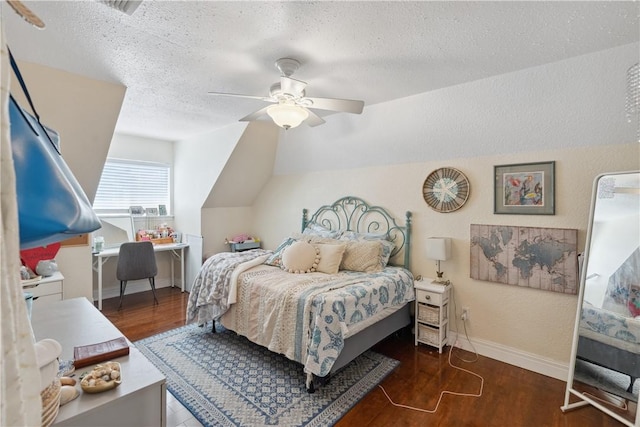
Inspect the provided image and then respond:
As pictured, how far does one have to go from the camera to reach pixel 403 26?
1773 mm

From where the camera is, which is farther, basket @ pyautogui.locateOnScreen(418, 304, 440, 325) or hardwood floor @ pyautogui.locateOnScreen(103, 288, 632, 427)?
basket @ pyautogui.locateOnScreen(418, 304, 440, 325)

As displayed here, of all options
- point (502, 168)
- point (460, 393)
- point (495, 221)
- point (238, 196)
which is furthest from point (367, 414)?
point (238, 196)

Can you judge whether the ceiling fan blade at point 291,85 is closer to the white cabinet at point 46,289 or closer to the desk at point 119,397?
the desk at point 119,397

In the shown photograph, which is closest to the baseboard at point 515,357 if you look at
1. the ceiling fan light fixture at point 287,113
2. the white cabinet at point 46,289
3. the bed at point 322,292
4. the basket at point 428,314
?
the basket at point 428,314

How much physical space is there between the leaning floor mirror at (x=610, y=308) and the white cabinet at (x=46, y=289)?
404 cm

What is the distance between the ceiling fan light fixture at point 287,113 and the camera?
81.9 inches

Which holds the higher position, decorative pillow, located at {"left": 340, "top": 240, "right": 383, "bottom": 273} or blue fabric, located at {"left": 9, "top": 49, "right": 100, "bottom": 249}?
blue fabric, located at {"left": 9, "top": 49, "right": 100, "bottom": 249}

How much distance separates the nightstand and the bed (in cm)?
12

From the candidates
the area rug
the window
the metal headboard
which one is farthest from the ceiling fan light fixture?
the window

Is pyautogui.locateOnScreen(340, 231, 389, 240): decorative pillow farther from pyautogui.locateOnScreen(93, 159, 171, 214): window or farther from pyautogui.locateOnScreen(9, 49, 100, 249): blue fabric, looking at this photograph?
pyautogui.locateOnScreen(93, 159, 171, 214): window

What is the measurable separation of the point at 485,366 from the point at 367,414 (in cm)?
130

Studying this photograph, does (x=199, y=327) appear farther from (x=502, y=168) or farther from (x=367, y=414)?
(x=502, y=168)

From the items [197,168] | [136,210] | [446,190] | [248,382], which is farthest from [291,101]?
[136,210]

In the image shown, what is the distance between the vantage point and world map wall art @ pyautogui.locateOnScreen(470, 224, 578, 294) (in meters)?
2.47
